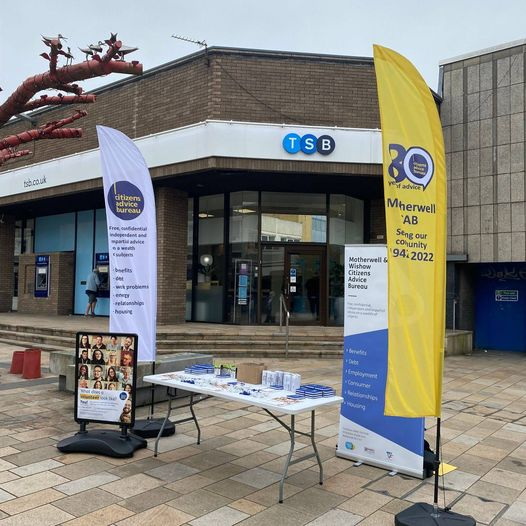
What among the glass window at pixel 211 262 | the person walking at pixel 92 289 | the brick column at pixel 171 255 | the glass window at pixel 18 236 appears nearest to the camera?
the brick column at pixel 171 255

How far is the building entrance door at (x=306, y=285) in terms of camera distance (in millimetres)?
14250

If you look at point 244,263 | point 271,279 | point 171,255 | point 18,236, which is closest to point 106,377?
point 171,255

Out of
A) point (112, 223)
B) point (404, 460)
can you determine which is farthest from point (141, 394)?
point (404, 460)

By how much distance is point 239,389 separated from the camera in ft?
15.2

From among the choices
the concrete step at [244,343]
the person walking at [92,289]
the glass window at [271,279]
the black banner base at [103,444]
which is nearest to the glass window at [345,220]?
the glass window at [271,279]

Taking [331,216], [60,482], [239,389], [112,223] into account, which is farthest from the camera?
[331,216]

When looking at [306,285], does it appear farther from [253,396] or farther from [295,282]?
[253,396]

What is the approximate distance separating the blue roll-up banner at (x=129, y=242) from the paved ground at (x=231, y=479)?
52.7 inches

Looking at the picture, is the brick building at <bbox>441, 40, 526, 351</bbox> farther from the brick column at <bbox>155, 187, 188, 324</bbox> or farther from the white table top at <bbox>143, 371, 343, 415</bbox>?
the white table top at <bbox>143, 371, 343, 415</bbox>

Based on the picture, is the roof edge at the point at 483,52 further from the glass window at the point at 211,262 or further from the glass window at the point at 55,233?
the glass window at the point at 55,233

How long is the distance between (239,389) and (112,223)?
2.48 metres

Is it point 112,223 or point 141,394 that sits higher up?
point 112,223

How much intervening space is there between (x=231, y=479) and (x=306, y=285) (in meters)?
10.1

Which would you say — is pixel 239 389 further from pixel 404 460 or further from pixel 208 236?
pixel 208 236
